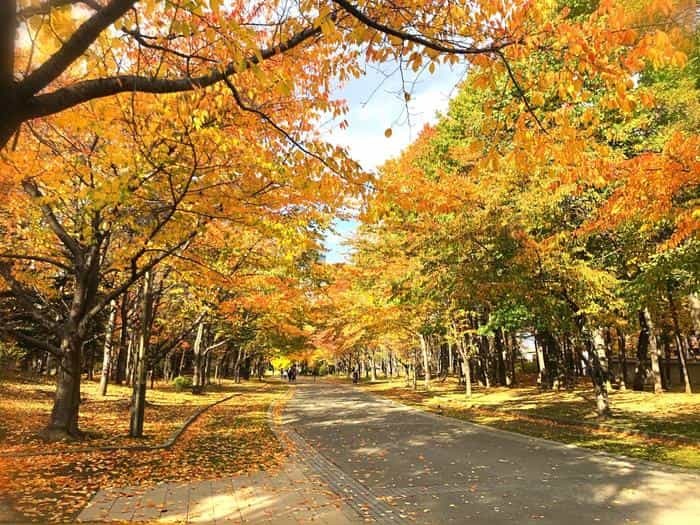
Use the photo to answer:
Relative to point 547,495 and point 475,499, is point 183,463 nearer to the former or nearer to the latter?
point 475,499

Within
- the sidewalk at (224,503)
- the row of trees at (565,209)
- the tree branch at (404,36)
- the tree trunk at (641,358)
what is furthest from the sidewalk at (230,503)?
the tree trunk at (641,358)

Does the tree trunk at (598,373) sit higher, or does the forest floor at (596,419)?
the tree trunk at (598,373)

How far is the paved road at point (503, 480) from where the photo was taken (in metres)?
6.16

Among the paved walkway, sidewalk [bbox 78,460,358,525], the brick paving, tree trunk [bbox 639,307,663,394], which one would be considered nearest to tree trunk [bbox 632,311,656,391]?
tree trunk [bbox 639,307,663,394]

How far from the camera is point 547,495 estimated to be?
6953 mm

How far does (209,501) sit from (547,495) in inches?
187

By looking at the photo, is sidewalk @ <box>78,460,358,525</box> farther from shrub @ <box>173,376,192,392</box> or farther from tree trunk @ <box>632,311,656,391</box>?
tree trunk @ <box>632,311,656,391</box>

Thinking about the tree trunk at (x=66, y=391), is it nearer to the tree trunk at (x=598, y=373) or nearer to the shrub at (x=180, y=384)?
the tree trunk at (x=598, y=373)

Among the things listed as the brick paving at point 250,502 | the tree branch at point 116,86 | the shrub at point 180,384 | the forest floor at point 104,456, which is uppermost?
the tree branch at point 116,86

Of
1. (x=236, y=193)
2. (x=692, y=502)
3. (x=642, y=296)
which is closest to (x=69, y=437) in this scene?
(x=236, y=193)

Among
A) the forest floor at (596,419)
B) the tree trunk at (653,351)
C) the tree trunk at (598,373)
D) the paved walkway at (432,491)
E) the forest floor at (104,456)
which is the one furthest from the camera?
the tree trunk at (653,351)

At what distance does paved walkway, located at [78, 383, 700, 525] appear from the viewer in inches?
236

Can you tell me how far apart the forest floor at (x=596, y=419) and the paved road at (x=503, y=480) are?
134cm

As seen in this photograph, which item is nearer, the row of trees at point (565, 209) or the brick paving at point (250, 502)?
the row of trees at point (565, 209)
